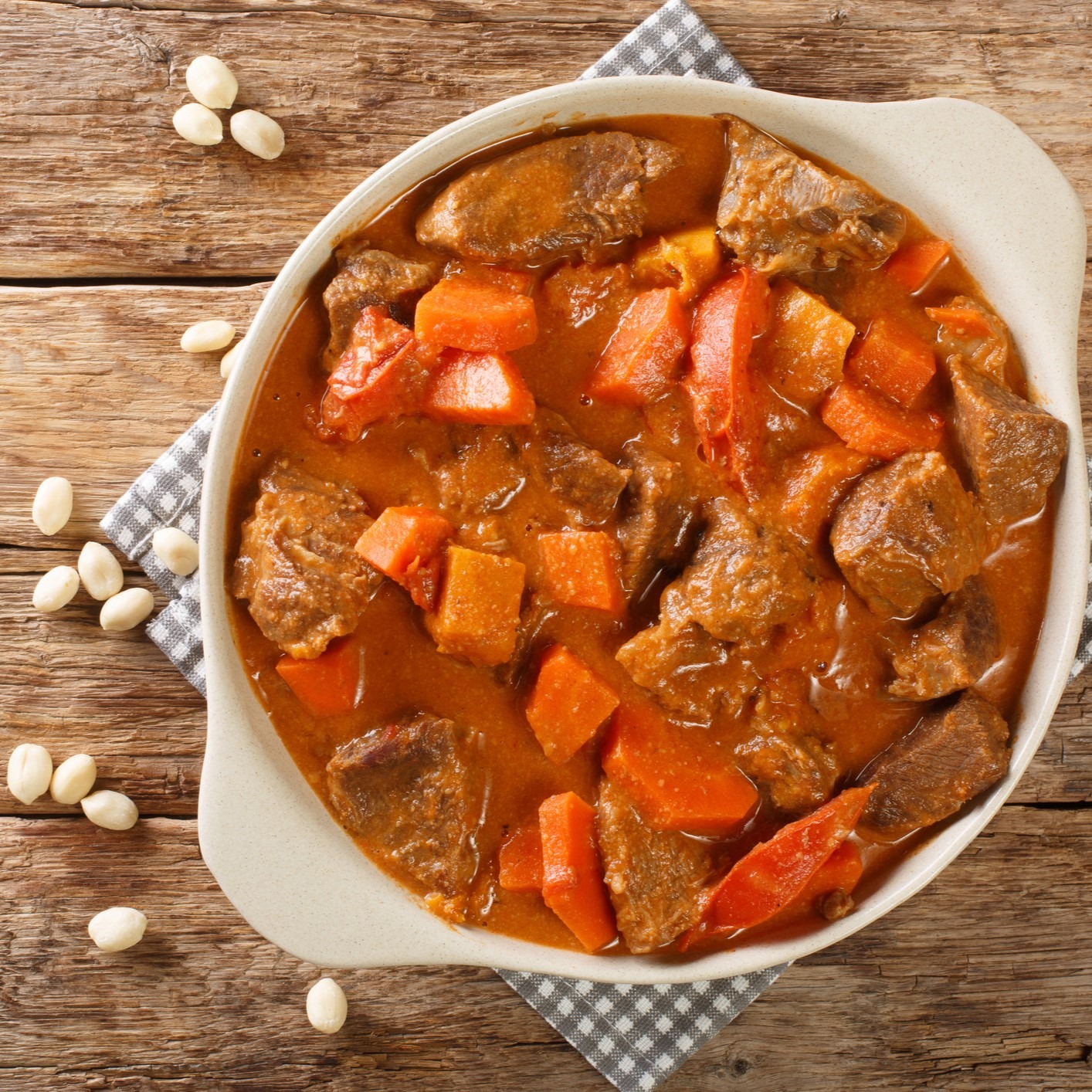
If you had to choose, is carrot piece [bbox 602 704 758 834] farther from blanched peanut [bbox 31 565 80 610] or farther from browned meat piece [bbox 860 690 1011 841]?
blanched peanut [bbox 31 565 80 610]

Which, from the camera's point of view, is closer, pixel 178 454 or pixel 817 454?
pixel 817 454

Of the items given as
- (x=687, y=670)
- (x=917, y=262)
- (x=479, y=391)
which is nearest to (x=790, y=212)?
(x=917, y=262)

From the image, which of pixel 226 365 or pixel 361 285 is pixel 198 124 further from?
pixel 361 285

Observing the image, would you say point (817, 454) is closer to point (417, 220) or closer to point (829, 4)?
point (417, 220)

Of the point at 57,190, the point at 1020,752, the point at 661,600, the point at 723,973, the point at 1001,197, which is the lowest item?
the point at 723,973

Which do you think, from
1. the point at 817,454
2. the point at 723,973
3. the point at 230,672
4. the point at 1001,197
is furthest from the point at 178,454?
the point at 1001,197

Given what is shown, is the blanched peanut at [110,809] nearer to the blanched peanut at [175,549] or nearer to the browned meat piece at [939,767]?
the blanched peanut at [175,549]

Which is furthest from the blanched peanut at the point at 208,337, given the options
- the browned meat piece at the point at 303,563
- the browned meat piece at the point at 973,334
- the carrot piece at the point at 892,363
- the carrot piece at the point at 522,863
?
the browned meat piece at the point at 973,334
